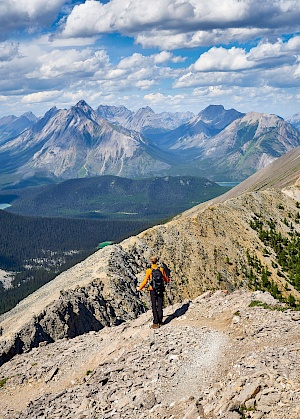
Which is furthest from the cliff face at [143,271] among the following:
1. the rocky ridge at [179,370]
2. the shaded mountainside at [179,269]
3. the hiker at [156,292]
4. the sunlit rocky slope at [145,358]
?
the hiker at [156,292]

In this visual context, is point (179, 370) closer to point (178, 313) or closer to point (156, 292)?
point (156, 292)

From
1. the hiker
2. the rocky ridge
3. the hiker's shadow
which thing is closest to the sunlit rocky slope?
the rocky ridge

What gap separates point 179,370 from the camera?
71.6 ft

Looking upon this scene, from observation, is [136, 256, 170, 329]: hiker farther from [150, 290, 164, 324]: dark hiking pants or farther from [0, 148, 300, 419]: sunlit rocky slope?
[0, 148, 300, 419]: sunlit rocky slope

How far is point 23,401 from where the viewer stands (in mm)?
25641

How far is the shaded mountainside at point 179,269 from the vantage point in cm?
4422

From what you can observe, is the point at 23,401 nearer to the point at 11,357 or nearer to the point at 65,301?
the point at 11,357

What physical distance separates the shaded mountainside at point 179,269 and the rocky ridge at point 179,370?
9.63 metres

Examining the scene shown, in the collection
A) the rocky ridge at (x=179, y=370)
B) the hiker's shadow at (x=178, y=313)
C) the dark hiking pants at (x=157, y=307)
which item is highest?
the dark hiking pants at (x=157, y=307)

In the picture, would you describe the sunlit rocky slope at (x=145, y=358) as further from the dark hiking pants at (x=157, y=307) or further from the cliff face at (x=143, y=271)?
the dark hiking pants at (x=157, y=307)

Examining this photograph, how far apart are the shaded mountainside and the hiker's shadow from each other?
47.7 ft

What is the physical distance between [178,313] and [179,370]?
31.6 feet

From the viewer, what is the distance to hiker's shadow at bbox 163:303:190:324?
30736 mm

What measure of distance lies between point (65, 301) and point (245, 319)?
81.2ft
